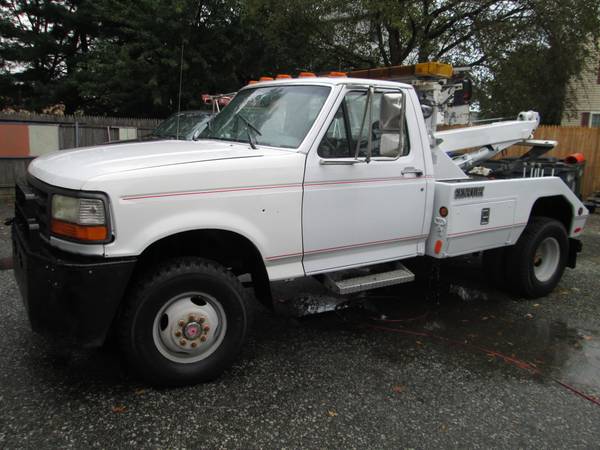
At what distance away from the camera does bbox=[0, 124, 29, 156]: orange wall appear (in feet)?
36.0

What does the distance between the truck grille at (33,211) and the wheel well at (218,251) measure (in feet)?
2.05

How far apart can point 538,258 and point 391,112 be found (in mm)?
2984

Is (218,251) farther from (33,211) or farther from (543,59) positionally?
(543,59)

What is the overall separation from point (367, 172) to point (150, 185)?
1.69 meters

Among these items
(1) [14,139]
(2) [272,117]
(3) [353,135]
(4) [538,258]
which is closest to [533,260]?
(4) [538,258]

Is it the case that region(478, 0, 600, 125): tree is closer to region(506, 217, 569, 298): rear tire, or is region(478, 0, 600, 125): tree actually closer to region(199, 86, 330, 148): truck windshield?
region(506, 217, 569, 298): rear tire

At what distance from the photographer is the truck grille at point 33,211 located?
3.18 m

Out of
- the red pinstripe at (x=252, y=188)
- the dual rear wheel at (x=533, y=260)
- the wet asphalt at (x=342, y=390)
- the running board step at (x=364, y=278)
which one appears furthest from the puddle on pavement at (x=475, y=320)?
the red pinstripe at (x=252, y=188)

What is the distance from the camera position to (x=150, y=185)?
306cm

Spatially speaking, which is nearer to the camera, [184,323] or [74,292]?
[74,292]

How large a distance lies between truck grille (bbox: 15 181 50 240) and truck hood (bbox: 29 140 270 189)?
12cm

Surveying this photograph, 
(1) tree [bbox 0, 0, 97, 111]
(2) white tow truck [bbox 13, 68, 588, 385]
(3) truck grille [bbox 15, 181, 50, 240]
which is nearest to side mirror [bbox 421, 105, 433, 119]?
(2) white tow truck [bbox 13, 68, 588, 385]

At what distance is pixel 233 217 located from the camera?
336cm

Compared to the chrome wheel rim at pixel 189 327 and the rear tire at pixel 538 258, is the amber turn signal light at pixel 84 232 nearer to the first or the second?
the chrome wheel rim at pixel 189 327
